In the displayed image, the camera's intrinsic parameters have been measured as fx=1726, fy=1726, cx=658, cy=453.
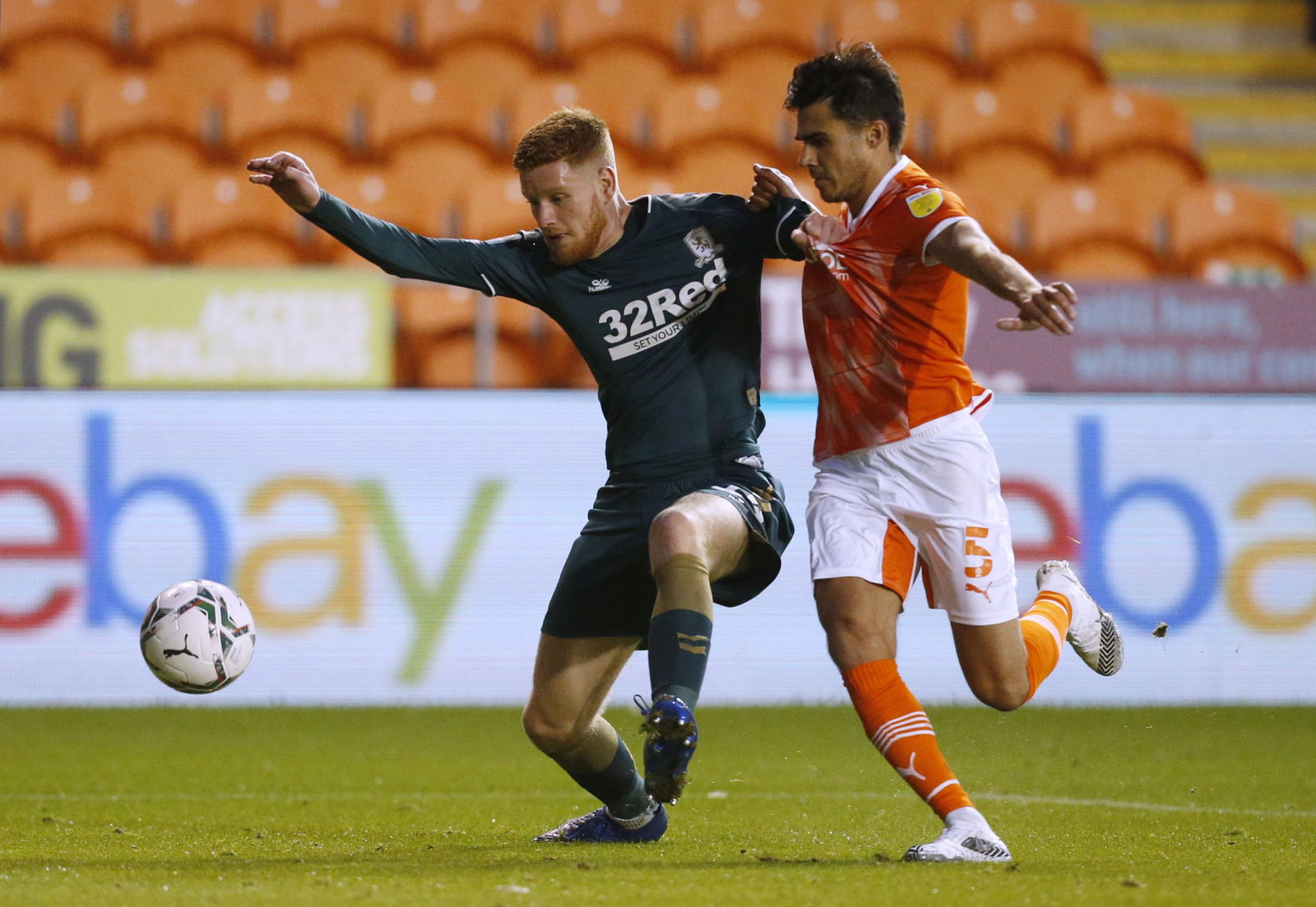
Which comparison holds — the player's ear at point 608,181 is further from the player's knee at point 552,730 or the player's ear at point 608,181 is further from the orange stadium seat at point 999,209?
the orange stadium seat at point 999,209

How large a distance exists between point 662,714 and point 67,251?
913cm

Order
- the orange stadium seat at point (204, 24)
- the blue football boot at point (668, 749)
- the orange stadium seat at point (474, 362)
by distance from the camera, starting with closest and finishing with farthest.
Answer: the blue football boot at point (668, 749) < the orange stadium seat at point (474, 362) < the orange stadium seat at point (204, 24)

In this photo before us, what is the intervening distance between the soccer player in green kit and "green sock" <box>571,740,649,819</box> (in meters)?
0.04

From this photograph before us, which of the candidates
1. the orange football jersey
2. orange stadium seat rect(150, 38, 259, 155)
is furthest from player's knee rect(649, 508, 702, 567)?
orange stadium seat rect(150, 38, 259, 155)

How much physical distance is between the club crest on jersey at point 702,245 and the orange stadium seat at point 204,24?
32.6 feet

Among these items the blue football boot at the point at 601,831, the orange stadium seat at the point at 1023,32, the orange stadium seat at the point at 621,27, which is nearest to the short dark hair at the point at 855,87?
the blue football boot at the point at 601,831

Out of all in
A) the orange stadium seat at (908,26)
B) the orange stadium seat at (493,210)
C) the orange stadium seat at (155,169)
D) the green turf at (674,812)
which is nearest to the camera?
the green turf at (674,812)

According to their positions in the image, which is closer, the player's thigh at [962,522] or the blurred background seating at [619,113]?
the player's thigh at [962,522]

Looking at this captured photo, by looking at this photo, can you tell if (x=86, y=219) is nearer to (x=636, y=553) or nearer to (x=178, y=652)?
(x=178, y=652)

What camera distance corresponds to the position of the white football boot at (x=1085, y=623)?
5.39 m

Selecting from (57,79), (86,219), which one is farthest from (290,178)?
(57,79)

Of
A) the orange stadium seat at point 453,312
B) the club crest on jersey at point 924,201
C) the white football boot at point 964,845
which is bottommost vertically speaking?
the white football boot at point 964,845

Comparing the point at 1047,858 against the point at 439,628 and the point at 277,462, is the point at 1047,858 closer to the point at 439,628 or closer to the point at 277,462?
the point at 439,628

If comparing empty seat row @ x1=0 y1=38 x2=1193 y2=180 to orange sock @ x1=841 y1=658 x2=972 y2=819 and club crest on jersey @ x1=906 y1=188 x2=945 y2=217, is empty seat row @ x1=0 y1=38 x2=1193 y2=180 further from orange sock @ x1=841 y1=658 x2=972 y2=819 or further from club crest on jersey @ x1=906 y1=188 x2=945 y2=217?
orange sock @ x1=841 y1=658 x2=972 y2=819
